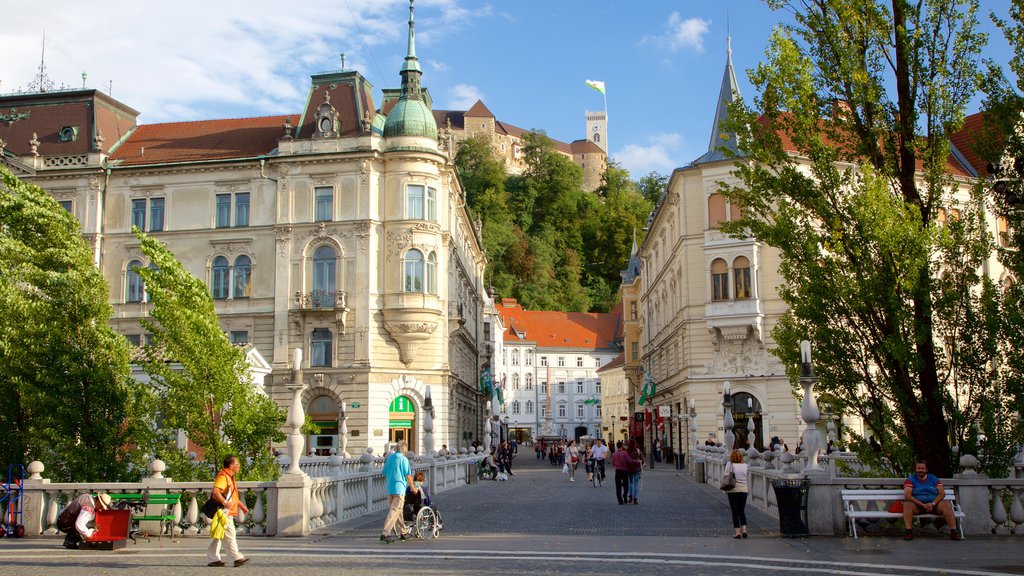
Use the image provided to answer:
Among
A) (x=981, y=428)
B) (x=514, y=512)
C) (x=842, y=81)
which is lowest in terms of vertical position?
(x=514, y=512)

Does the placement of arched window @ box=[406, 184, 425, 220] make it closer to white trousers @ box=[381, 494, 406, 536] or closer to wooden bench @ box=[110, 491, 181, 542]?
wooden bench @ box=[110, 491, 181, 542]

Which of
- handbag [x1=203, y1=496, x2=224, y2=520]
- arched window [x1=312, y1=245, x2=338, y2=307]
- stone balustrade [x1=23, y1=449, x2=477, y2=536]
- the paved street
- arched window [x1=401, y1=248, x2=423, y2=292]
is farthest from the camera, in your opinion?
arched window [x1=312, y1=245, x2=338, y2=307]

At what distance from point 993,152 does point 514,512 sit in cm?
1179

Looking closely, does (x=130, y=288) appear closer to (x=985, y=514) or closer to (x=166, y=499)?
(x=166, y=499)

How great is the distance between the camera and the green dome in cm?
4412

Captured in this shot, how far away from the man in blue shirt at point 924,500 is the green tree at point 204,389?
1202cm

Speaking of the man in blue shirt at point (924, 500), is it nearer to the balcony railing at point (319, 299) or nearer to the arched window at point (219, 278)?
the balcony railing at point (319, 299)

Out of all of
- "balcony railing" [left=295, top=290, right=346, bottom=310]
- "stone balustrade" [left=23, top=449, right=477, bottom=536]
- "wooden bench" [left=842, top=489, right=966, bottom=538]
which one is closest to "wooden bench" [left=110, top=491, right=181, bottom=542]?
"stone balustrade" [left=23, top=449, right=477, bottom=536]

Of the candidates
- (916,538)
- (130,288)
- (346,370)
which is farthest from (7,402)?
(130,288)

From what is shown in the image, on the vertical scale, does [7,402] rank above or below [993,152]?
below

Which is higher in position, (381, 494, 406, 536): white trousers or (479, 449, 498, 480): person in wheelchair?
(381, 494, 406, 536): white trousers

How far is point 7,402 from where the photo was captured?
1939 cm

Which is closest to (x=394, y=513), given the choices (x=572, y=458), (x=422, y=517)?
(x=422, y=517)

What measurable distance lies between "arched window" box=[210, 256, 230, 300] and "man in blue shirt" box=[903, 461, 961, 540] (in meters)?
35.6
